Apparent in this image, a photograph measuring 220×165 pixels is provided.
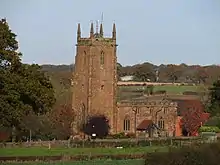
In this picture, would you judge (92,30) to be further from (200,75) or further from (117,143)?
(200,75)

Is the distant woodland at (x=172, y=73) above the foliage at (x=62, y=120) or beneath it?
above

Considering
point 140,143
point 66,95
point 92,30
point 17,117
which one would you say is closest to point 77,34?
point 92,30

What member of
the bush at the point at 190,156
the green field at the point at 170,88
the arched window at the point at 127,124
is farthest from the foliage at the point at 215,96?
the green field at the point at 170,88

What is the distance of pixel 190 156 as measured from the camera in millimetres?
22344

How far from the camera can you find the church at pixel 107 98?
93.8 m

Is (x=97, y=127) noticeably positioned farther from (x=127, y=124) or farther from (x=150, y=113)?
(x=150, y=113)

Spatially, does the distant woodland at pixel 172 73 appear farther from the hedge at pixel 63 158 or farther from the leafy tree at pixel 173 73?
the hedge at pixel 63 158

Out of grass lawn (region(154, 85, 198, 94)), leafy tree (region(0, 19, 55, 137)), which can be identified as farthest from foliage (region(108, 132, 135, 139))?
leafy tree (region(0, 19, 55, 137))

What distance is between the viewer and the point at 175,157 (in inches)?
888

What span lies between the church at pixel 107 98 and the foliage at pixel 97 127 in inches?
71.2

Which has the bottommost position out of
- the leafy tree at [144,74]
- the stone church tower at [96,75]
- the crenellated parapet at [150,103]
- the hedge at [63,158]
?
the hedge at [63,158]

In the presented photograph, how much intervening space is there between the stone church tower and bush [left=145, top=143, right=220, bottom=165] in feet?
230

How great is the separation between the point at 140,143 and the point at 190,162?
125 feet

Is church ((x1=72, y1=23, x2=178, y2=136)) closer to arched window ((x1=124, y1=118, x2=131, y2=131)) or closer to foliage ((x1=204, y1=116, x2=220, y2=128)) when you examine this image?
arched window ((x1=124, y1=118, x2=131, y2=131))
